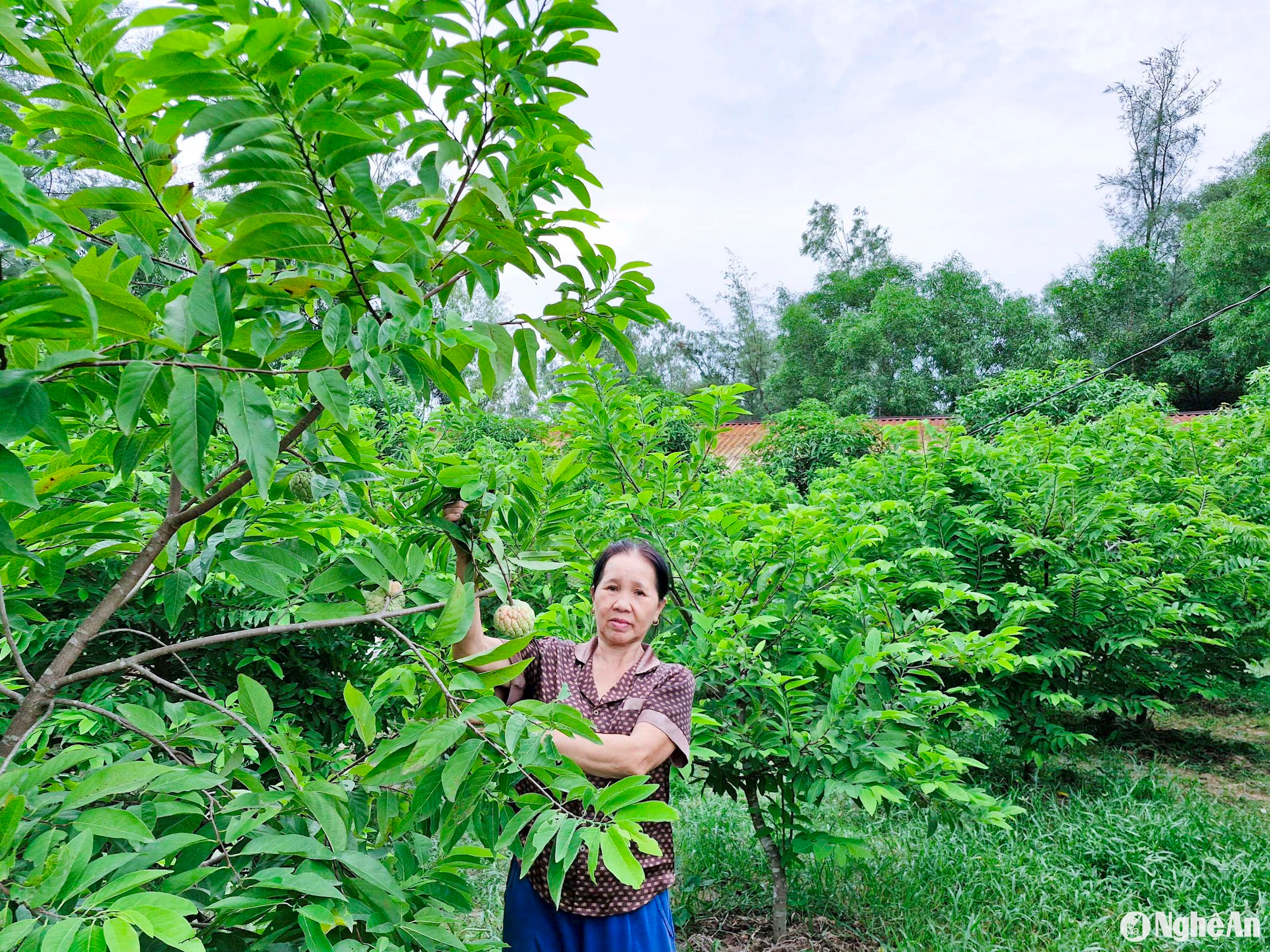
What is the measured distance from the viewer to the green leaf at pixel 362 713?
0.88m

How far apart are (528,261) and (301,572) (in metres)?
0.50

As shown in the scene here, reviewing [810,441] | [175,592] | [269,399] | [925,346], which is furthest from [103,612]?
[925,346]

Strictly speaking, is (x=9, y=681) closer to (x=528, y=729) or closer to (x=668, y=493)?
(x=528, y=729)

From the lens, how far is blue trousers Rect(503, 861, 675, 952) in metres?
1.71

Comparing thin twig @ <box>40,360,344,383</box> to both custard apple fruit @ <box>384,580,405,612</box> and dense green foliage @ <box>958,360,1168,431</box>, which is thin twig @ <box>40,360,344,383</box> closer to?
custard apple fruit @ <box>384,580,405,612</box>

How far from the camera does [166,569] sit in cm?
116

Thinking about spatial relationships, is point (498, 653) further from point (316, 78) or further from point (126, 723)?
point (316, 78)

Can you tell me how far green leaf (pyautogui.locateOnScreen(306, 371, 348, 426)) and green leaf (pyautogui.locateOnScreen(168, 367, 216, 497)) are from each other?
0.10 meters

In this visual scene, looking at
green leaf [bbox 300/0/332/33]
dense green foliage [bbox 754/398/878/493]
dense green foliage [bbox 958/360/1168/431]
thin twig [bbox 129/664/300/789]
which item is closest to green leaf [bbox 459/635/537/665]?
thin twig [bbox 129/664/300/789]

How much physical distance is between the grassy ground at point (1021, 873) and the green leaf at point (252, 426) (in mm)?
2593

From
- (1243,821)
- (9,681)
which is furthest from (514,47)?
(1243,821)

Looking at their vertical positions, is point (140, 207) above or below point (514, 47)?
below

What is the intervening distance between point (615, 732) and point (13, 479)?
1.30 m

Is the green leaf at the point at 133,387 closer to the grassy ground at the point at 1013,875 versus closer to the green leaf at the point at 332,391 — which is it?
the green leaf at the point at 332,391
